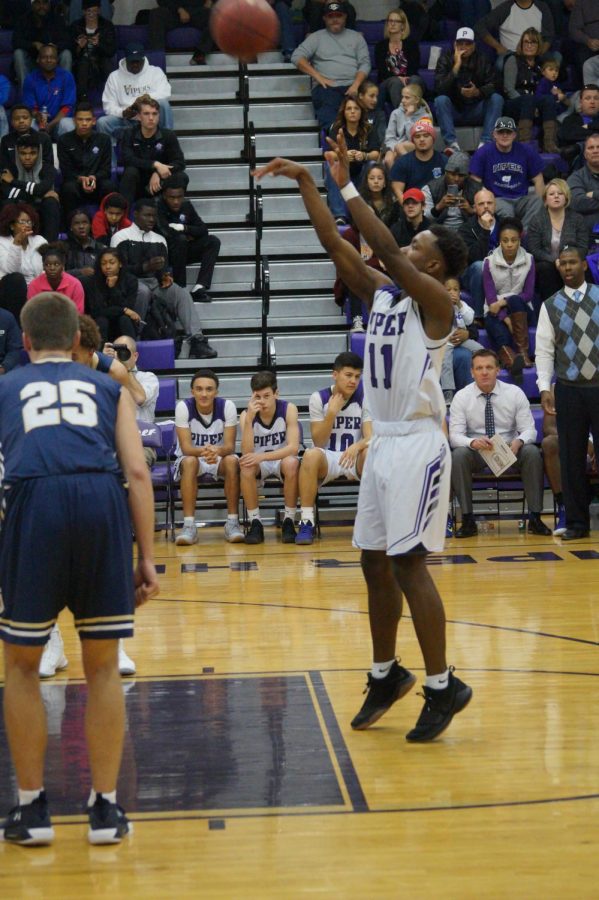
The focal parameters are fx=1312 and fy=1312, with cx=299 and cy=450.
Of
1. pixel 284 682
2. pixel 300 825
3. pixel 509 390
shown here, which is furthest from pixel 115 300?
pixel 300 825

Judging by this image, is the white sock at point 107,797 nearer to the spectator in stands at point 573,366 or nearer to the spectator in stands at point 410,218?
the spectator in stands at point 573,366

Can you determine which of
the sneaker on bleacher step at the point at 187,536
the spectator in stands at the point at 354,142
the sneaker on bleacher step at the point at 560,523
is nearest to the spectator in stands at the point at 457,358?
the sneaker on bleacher step at the point at 560,523

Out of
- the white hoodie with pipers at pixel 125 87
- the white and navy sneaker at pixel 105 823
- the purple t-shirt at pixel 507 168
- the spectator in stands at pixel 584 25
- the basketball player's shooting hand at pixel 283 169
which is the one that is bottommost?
the white and navy sneaker at pixel 105 823

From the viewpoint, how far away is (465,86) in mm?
15477

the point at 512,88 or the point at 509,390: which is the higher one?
the point at 512,88

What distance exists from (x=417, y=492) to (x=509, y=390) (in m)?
6.26

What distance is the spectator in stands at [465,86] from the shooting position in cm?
1524

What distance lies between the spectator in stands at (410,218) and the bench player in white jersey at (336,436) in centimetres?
246

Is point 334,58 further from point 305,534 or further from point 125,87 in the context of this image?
point 305,534

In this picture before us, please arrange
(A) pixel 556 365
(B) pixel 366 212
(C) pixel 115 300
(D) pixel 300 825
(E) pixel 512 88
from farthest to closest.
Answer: (E) pixel 512 88 < (C) pixel 115 300 < (A) pixel 556 365 < (B) pixel 366 212 < (D) pixel 300 825

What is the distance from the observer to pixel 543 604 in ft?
25.5

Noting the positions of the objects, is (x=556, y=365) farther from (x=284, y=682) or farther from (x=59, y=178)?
(x=59, y=178)

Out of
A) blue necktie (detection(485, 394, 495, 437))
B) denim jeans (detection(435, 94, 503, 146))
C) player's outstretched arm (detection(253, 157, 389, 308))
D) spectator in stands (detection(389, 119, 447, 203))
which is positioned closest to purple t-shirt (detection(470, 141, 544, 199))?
spectator in stands (detection(389, 119, 447, 203))

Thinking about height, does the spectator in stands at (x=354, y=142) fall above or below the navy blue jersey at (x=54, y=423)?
above
